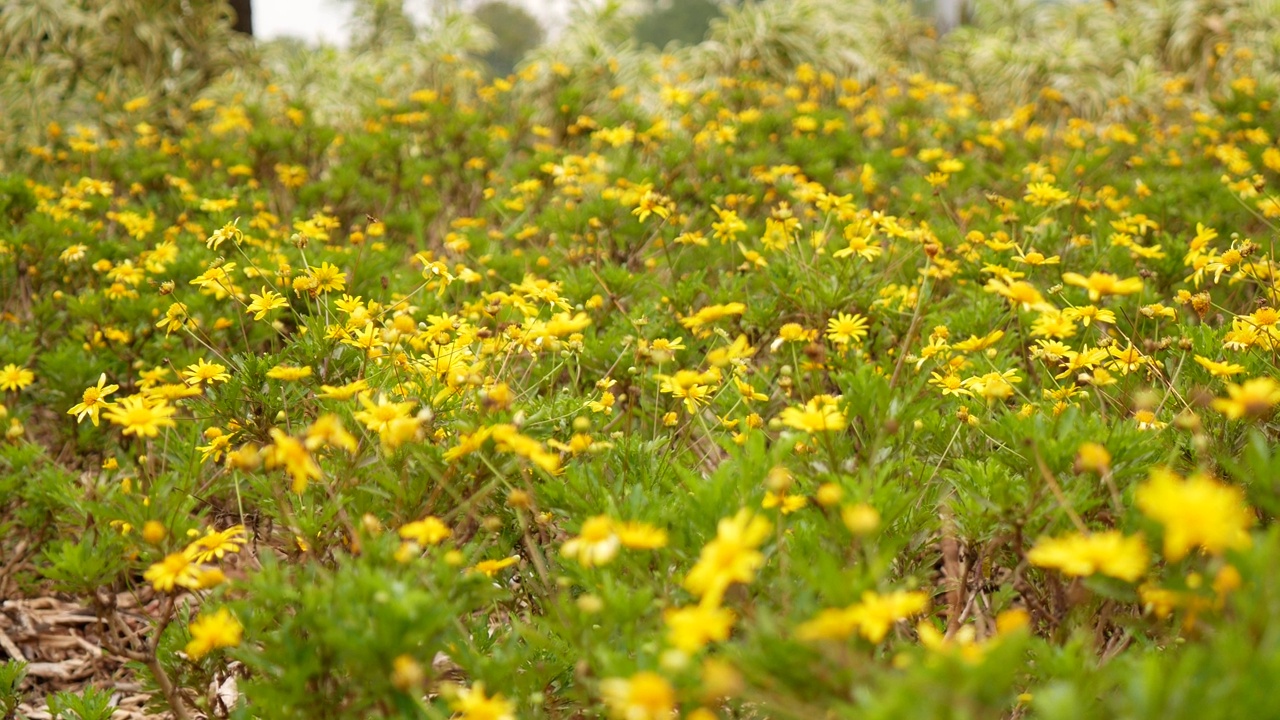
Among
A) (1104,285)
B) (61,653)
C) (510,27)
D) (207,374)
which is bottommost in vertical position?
(510,27)

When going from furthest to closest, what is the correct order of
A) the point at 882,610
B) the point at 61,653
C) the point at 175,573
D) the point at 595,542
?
1. the point at 61,653
2. the point at 175,573
3. the point at 595,542
4. the point at 882,610

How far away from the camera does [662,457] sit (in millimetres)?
1856

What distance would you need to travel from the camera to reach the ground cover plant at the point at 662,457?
1.05 m

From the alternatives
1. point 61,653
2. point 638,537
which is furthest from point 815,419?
point 61,653

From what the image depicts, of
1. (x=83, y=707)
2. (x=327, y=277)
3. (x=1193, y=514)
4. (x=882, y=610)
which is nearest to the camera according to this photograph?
(x=1193, y=514)

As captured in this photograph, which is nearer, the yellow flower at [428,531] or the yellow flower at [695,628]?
the yellow flower at [695,628]

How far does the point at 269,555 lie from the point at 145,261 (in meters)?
2.03

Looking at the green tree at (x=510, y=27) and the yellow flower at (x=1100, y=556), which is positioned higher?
the yellow flower at (x=1100, y=556)

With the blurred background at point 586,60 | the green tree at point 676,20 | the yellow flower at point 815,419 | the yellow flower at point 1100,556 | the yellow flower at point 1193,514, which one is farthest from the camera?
the green tree at point 676,20

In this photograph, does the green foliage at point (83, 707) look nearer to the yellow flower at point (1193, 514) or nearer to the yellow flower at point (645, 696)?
the yellow flower at point (645, 696)

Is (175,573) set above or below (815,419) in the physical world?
below

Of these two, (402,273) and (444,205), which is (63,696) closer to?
(402,273)

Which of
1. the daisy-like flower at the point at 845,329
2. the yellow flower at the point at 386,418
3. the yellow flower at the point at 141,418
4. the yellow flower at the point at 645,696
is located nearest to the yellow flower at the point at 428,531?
the yellow flower at the point at 386,418

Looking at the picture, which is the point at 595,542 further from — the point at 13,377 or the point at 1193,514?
the point at 13,377
